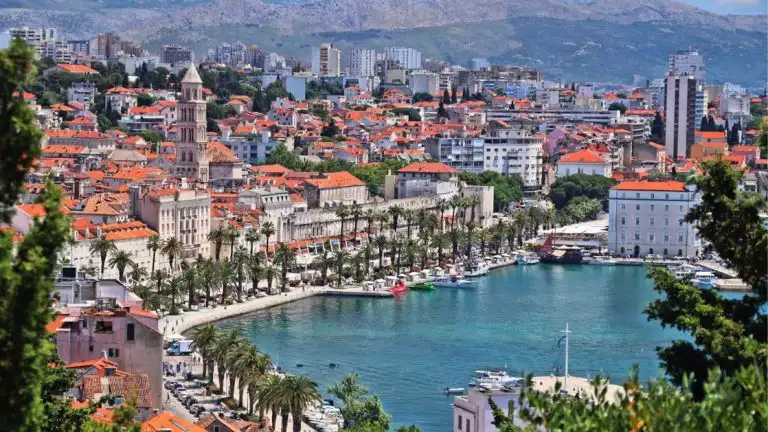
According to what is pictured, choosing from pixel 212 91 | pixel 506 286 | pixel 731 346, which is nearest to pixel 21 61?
pixel 731 346

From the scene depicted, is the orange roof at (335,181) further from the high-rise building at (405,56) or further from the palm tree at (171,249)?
the high-rise building at (405,56)

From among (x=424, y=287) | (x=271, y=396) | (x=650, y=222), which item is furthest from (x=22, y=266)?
(x=650, y=222)

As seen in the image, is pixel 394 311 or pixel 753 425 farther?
pixel 394 311

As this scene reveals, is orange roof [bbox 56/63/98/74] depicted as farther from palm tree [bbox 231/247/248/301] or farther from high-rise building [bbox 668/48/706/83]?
high-rise building [bbox 668/48/706/83]

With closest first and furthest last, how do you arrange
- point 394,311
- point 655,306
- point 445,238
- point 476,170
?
point 655,306
point 394,311
point 445,238
point 476,170

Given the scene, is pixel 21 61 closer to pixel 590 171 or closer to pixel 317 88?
pixel 590 171
